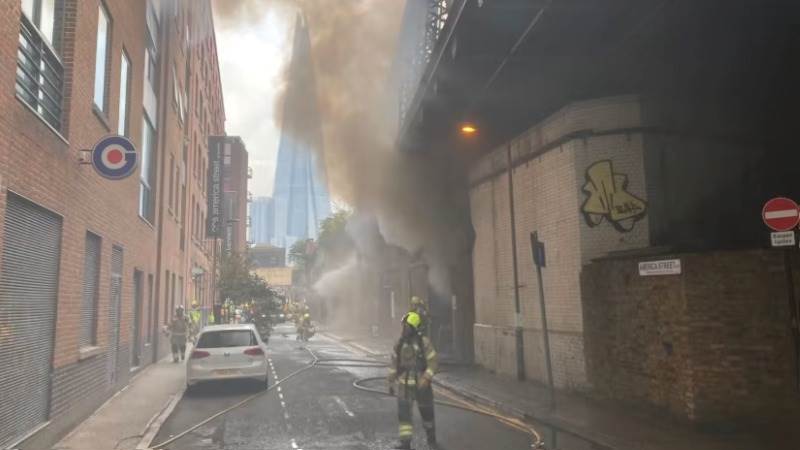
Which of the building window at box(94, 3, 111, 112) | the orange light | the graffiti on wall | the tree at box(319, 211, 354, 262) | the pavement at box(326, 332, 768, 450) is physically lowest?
the pavement at box(326, 332, 768, 450)

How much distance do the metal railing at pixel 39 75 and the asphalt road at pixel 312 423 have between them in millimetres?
4145

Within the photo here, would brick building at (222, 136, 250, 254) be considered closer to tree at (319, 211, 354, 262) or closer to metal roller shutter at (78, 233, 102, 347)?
tree at (319, 211, 354, 262)

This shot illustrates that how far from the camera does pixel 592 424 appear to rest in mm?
7902

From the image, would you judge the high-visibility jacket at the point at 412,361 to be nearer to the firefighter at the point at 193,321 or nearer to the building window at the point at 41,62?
the building window at the point at 41,62

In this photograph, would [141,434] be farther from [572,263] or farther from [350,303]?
[350,303]

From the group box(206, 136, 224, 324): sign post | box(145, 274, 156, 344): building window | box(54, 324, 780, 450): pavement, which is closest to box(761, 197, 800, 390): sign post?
box(54, 324, 780, 450): pavement

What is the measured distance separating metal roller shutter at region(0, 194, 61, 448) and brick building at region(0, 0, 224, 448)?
17 millimetres

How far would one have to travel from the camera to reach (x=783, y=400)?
7453 millimetres

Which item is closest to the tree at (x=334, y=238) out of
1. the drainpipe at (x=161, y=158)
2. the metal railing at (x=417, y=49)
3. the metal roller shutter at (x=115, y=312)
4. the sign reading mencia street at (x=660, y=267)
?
the drainpipe at (x=161, y=158)

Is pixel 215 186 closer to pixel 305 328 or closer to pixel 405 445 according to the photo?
pixel 305 328

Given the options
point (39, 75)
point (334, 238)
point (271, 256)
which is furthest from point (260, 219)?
point (39, 75)

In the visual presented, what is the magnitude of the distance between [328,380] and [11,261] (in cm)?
827

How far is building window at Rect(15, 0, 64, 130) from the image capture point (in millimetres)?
6570

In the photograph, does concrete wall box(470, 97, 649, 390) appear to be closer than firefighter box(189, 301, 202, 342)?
Yes
